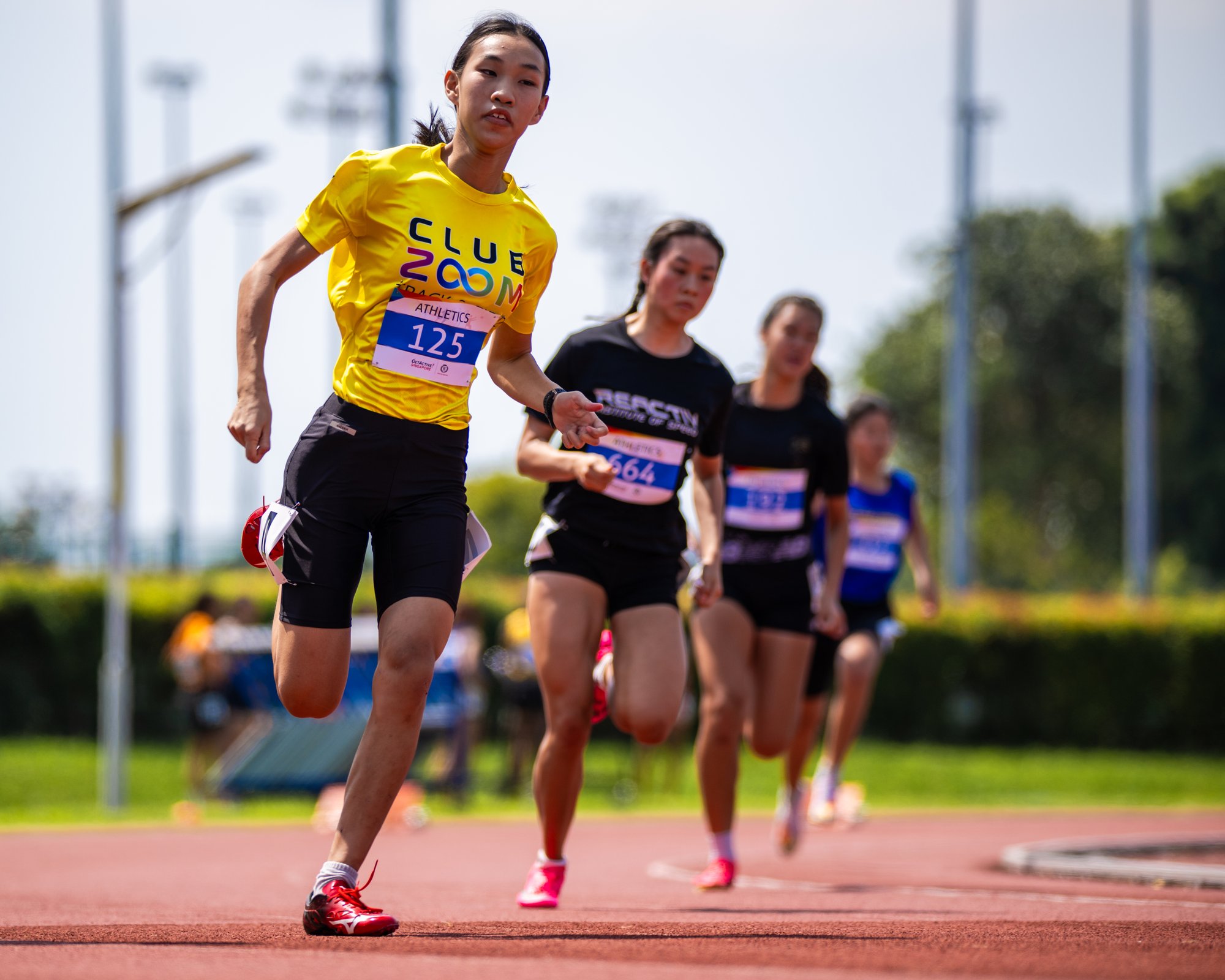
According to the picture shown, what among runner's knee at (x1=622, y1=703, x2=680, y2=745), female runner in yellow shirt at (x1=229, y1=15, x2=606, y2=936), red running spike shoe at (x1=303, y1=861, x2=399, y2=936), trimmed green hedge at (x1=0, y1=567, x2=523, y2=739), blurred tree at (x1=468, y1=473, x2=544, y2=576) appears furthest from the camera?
blurred tree at (x1=468, y1=473, x2=544, y2=576)

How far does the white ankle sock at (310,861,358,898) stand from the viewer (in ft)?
15.4

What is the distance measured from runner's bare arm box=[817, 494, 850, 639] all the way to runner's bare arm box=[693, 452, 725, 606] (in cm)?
155

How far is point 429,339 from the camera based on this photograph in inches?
200

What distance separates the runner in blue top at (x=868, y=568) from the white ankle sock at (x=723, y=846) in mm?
3116

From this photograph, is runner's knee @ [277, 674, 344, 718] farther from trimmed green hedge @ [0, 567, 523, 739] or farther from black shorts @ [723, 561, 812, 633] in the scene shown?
trimmed green hedge @ [0, 567, 523, 739]

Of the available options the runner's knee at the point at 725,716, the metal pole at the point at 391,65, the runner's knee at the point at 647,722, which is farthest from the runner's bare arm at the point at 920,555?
the metal pole at the point at 391,65

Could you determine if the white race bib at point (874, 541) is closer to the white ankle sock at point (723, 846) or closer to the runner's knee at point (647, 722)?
the white ankle sock at point (723, 846)

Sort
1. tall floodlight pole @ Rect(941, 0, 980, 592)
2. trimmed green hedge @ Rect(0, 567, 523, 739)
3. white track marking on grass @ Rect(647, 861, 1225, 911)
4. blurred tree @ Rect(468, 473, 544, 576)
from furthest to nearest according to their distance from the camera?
blurred tree @ Rect(468, 473, 544, 576) < tall floodlight pole @ Rect(941, 0, 980, 592) < trimmed green hedge @ Rect(0, 567, 523, 739) < white track marking on grass @ Rect(647, 861, 1225, 911)

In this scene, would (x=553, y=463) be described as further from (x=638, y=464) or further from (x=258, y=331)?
(x=258, y=331)

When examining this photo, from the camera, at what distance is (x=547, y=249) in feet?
17.8

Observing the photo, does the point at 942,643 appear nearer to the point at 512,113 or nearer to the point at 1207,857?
the point at 1207,857

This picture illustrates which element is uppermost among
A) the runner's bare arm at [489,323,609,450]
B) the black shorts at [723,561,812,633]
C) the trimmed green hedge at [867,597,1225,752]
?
the runner's bare arm at [489,323,609,450]

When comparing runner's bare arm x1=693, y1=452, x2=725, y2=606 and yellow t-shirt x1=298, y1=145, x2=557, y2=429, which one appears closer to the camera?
yellow t-shirt x1=298, y1=145, x2=557, y2=429

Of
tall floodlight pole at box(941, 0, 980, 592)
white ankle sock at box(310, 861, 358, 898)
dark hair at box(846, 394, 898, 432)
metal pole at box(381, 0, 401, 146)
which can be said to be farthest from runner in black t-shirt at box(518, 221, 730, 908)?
tall floodlight pole at box(941, 0, 980, 592)
